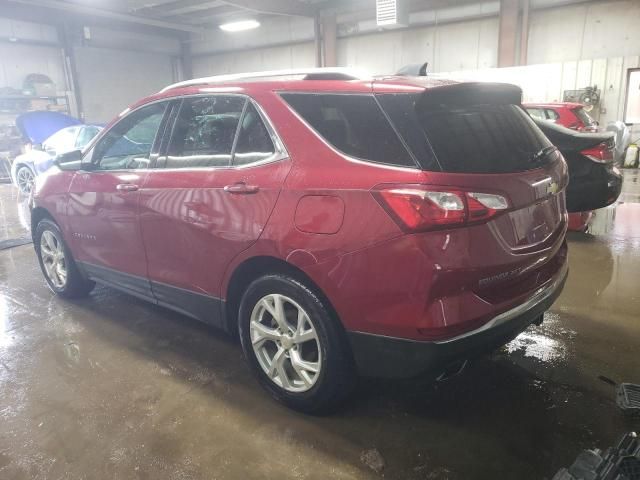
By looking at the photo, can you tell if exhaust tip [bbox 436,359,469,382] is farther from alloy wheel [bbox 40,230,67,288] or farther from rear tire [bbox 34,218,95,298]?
alloy wheel [bbox 40,230,67,288]

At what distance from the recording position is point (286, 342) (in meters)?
2.22

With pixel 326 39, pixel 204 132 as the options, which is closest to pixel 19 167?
pixel 204 132

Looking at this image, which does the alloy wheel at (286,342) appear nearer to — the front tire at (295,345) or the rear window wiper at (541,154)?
the front tire at (295,345)

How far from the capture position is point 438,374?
6.13ft

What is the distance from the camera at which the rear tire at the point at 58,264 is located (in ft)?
12.2

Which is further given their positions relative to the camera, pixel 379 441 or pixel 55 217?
pixel 55 217

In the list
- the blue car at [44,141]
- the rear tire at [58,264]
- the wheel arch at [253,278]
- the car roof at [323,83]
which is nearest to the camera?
the car roof at [323,83]

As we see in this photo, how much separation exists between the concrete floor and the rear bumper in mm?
167

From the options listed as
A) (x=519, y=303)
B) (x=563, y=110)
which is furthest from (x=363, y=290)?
(x=563, y=110)

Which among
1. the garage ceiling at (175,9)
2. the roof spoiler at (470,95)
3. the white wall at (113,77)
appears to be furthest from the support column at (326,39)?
the roof spoiler at (470,95)

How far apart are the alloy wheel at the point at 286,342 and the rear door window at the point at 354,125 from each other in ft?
2.47

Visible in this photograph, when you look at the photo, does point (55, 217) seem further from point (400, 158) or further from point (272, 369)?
point (400, 158)

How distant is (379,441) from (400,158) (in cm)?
124

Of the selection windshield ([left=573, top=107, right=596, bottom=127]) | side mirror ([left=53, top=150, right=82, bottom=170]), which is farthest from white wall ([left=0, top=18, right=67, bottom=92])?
windshield ([left=573, top=107, right=596, bottom=127])
